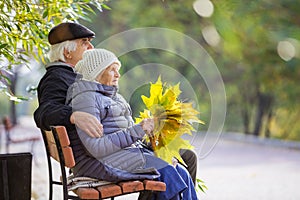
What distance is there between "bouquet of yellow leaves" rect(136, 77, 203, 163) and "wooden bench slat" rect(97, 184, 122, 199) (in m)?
0.31

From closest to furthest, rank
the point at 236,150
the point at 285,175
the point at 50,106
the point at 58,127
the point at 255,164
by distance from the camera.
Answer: the point at 58,127, the point at 50,106, the point at 285,175, the point at 255,164, the point at 236,150

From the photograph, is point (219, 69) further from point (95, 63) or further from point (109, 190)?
point (109, 190)

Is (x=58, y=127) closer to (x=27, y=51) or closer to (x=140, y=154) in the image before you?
(x=140, y=154)

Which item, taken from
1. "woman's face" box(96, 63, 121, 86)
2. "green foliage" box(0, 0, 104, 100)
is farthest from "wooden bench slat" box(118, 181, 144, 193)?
"green foliage" box(0, 0, 104, 100)

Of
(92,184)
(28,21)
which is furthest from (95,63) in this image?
(28,21)

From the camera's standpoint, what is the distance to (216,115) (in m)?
4.61

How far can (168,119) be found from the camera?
350 centimetres

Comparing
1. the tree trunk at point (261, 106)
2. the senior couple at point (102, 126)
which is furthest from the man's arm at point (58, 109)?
the tree trunk at point (261, 106)

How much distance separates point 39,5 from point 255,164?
22.8 feet

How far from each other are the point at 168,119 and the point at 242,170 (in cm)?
655

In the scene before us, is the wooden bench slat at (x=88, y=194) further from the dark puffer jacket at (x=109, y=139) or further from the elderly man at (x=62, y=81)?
the elderly man at (x=62, y=81)

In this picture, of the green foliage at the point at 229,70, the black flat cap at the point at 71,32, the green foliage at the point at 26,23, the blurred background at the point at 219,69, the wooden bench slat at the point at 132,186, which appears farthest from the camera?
the green foliage at the point at 229,70

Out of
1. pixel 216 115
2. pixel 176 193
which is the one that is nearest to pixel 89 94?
pixel 176 193

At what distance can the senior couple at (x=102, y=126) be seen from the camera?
3.36 metres
